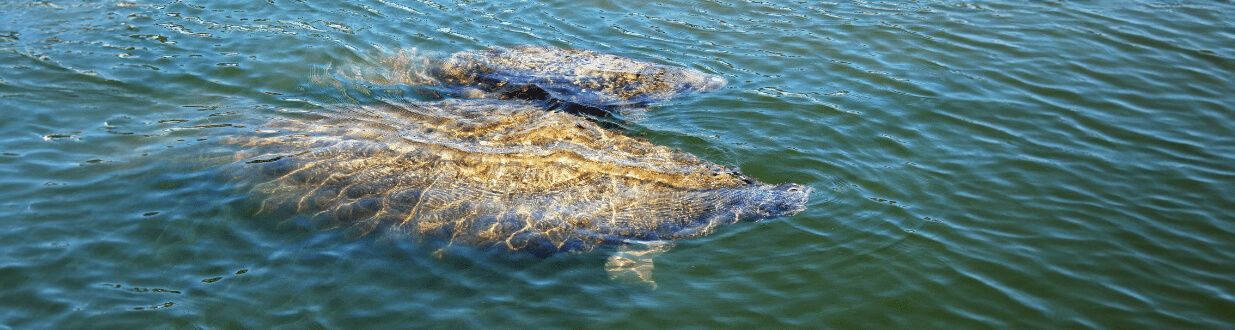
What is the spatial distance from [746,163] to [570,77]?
2504 mm

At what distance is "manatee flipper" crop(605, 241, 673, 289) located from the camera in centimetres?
641

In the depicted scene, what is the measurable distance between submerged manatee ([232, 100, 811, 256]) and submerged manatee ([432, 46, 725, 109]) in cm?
153

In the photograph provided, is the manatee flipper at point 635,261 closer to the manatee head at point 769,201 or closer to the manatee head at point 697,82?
the manatee head at point 769,201

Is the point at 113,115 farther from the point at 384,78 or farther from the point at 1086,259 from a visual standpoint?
the point at 1086,259

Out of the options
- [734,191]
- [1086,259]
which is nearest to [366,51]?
[734,191]

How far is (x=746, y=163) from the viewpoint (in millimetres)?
8250

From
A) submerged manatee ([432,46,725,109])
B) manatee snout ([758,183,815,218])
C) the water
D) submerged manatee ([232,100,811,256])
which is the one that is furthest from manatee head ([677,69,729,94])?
manatee snout ([758,183,815,218])

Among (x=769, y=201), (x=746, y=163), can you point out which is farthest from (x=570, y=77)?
(x=769, y=201)

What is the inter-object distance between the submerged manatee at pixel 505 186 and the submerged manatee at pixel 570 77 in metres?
1.53

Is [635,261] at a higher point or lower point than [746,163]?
lower

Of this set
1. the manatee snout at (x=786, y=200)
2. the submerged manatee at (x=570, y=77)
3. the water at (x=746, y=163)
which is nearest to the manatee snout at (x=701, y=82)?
the submerged manatee at (x=570, y=77)

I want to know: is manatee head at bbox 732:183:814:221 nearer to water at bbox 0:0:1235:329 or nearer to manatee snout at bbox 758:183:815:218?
manatee snout at bbox 758:183:815:218

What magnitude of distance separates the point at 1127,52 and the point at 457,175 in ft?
27.4

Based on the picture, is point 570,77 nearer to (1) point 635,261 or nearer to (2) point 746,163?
(2) point 746,163
